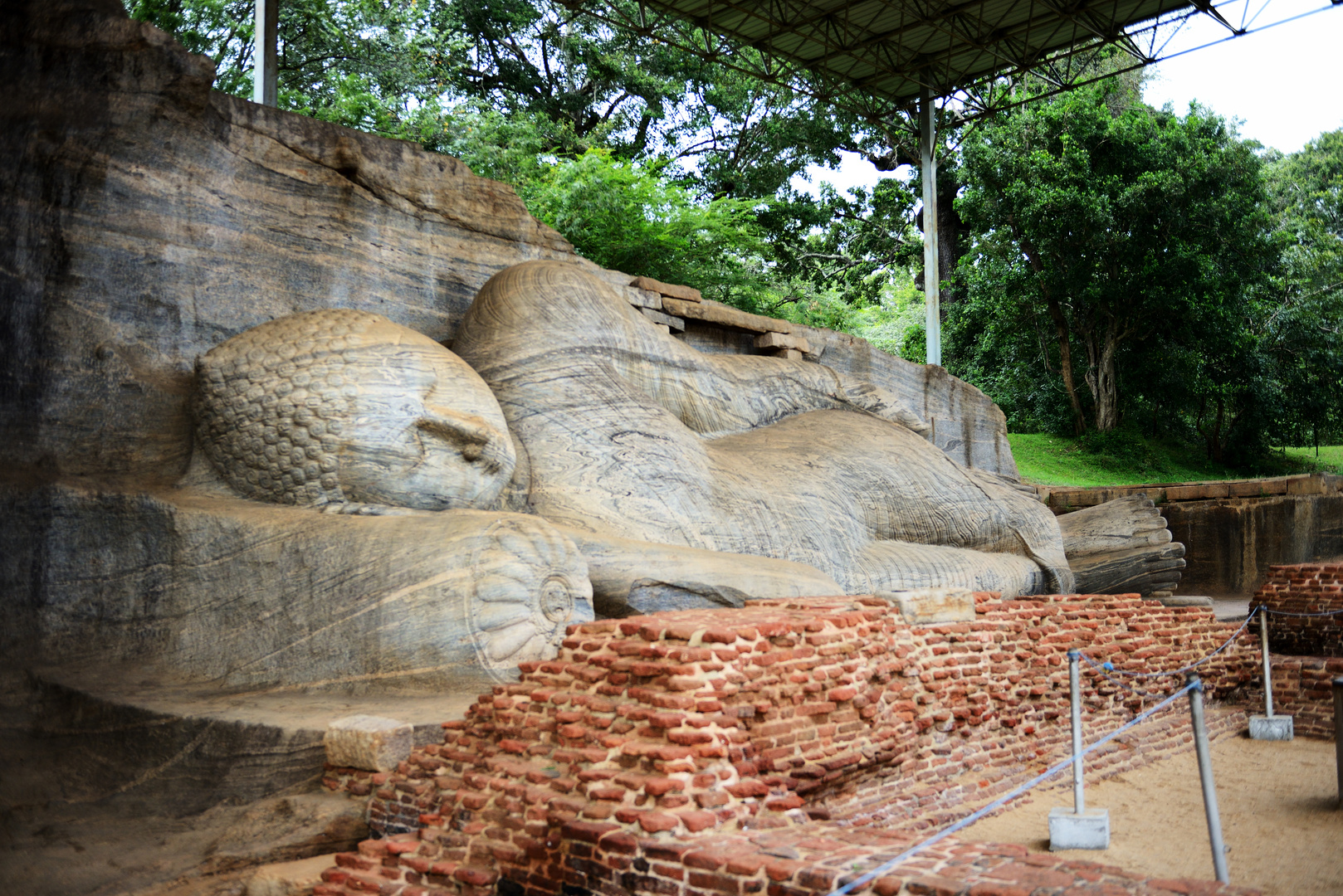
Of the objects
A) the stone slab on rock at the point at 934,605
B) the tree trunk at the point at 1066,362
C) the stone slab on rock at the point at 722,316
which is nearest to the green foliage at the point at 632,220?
the tree trunk at the point at 1066,362

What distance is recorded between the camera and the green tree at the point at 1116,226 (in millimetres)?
15812

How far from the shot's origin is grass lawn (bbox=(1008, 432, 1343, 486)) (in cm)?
1683

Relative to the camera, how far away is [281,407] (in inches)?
191

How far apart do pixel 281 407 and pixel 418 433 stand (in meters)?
0.62

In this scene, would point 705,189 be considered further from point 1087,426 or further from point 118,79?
point 118,79

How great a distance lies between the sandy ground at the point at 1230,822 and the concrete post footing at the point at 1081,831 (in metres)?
0.04

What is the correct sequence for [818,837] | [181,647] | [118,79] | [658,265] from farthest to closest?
1. [658,265]
2. [118,79]
3. [181,647]
4. [818,837]

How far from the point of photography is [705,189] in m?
20.3

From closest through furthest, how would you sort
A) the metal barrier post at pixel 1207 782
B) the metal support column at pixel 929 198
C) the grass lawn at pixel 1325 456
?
the metal barrier post at pixel 1207 782 → the metal support column at pixel 929 198 → the grass lawn at pixel 1325 456

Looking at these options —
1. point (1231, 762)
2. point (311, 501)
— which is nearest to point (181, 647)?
point (311, 501)

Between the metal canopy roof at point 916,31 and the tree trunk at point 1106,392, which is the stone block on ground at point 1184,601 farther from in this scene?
the tree trunk at point 1106,392

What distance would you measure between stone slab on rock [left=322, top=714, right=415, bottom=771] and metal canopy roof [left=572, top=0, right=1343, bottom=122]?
9.50 m

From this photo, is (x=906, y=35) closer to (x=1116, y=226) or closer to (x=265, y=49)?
(x=1116, y=226)

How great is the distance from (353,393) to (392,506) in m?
0.55
